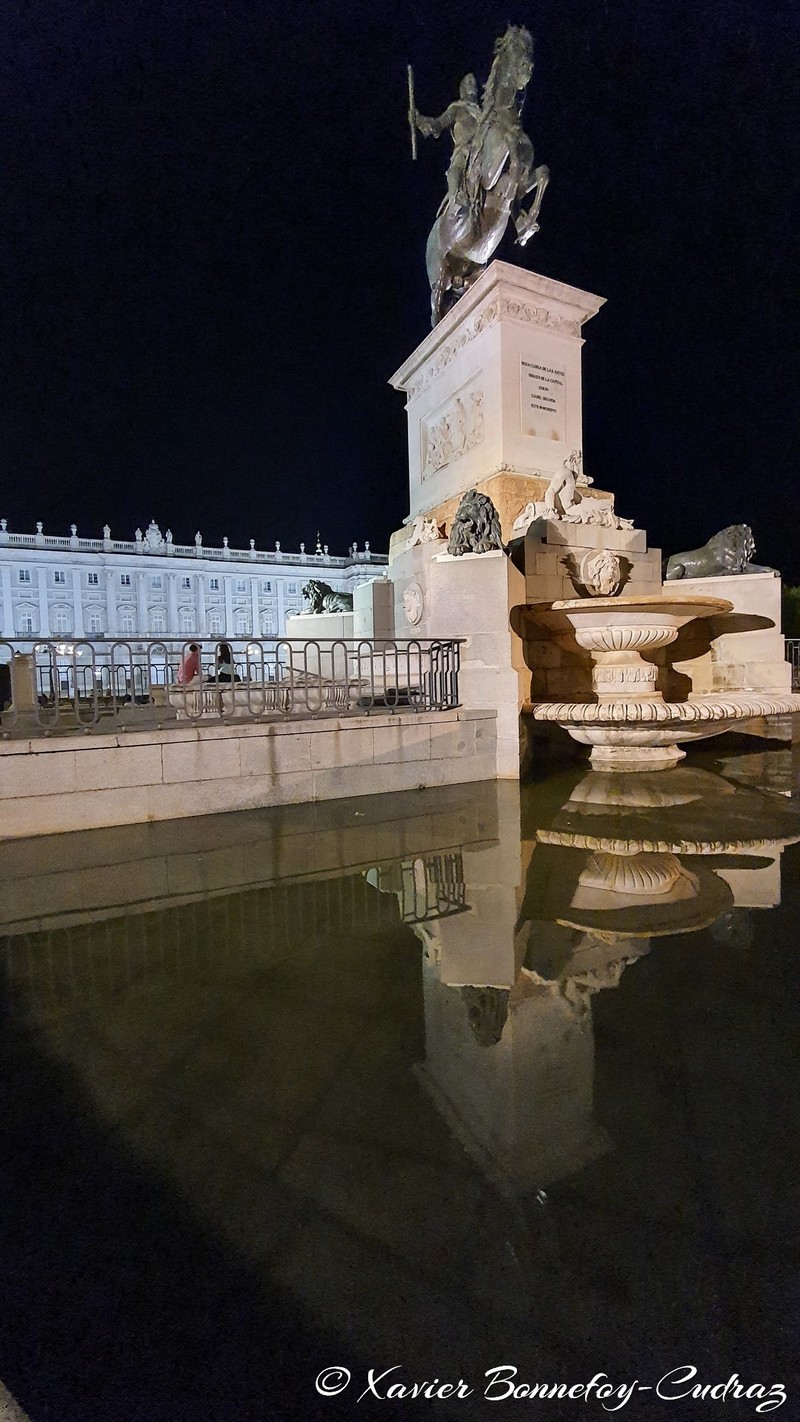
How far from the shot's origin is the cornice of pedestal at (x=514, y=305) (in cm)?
1155

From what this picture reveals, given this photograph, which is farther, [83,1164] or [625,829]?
[625,829]

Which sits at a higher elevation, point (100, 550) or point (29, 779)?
point (100, 550)

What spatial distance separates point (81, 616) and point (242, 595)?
2251 centimetres

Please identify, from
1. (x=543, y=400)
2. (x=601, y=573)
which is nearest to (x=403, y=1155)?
(x=601, y=573)

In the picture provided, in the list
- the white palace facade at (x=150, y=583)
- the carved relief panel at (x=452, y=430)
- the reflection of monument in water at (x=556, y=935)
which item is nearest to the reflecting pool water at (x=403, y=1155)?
the reflection of monument in water at (x=556, y=935)

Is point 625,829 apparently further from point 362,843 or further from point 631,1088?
point 631,1088

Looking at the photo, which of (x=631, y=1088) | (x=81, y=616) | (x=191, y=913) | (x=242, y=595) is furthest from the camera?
(x=242, y=595)

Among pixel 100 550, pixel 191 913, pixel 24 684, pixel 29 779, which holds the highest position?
pixel 100 550

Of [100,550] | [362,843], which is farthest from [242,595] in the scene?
[362,843]

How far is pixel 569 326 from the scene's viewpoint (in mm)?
12266

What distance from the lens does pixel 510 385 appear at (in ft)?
38.3

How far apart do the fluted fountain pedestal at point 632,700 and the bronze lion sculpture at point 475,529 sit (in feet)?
3.48

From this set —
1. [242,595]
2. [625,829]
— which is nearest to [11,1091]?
[625,829]

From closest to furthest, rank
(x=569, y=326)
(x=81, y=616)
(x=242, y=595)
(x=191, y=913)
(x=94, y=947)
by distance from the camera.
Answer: (x=94, y=947) < (x=191, y=913) < (x=569, y=326) < (x=81, y=616) < (x=242, y=595)
